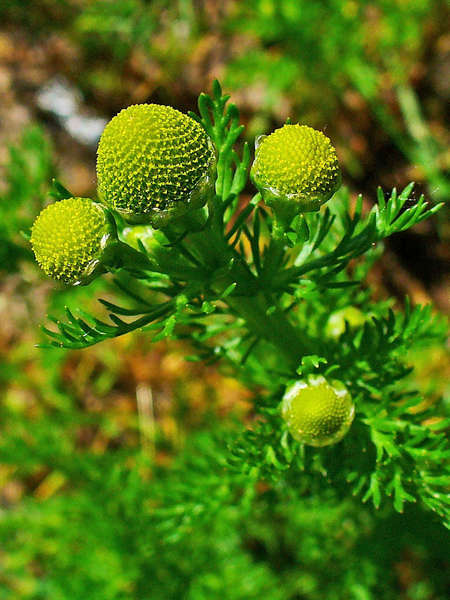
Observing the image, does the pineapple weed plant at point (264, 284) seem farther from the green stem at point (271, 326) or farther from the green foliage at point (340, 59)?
the green foliage at point (340, 59)

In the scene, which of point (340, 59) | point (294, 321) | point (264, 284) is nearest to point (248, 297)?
point (264, 284)

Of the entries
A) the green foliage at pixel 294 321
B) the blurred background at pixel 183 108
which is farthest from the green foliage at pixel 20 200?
the green foliage at pixel 294 321

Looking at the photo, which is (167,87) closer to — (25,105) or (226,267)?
(25,105)

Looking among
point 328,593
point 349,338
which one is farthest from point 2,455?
point 349,338

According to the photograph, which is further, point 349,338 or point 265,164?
point 349,338

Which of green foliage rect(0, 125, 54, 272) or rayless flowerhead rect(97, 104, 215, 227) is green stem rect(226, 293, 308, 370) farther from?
green foliage rect(0, 125, 54, 272)

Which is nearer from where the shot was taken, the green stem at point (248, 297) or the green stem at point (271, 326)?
the green stem at point (248, 297)

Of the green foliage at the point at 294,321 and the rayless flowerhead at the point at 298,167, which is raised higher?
the rayless flowerhead at the point at 298,167
